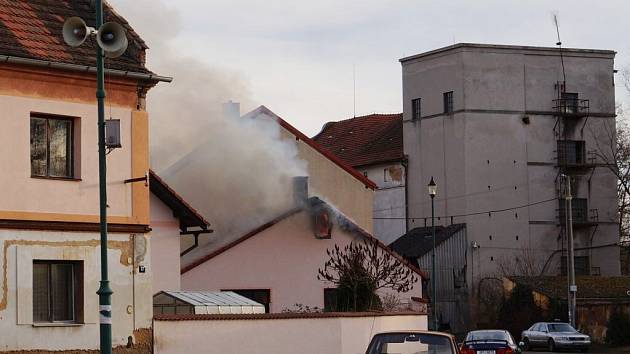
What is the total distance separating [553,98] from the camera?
7400cm

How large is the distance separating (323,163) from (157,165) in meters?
18.9

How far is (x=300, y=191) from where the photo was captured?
50.8 metres

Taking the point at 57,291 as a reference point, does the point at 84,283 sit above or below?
above

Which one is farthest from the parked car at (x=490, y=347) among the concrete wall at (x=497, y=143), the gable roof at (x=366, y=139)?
the gable roof at (x=366, y=139)

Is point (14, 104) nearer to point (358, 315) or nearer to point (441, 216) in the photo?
point (358, 315)

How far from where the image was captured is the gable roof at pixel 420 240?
69525mm

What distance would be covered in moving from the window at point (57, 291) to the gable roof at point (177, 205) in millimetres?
8788

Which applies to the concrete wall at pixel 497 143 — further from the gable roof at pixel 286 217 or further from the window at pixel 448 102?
the gable roof at pixel 286 217

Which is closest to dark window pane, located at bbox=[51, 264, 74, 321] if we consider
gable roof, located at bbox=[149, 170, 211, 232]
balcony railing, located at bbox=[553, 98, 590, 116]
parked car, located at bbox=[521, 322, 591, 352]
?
gable roof, located at bbox=[149, 170, 211, 232]

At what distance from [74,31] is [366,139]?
202 ft

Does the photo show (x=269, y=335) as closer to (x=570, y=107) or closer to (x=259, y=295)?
(x=259, y=295)

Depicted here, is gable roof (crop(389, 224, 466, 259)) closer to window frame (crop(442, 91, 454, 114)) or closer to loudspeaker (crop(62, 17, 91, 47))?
window frame (crop(442, 91, 454, 114))

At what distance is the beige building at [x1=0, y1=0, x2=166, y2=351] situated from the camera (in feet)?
82.8

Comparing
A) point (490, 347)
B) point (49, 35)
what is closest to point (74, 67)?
point (49, 35)
